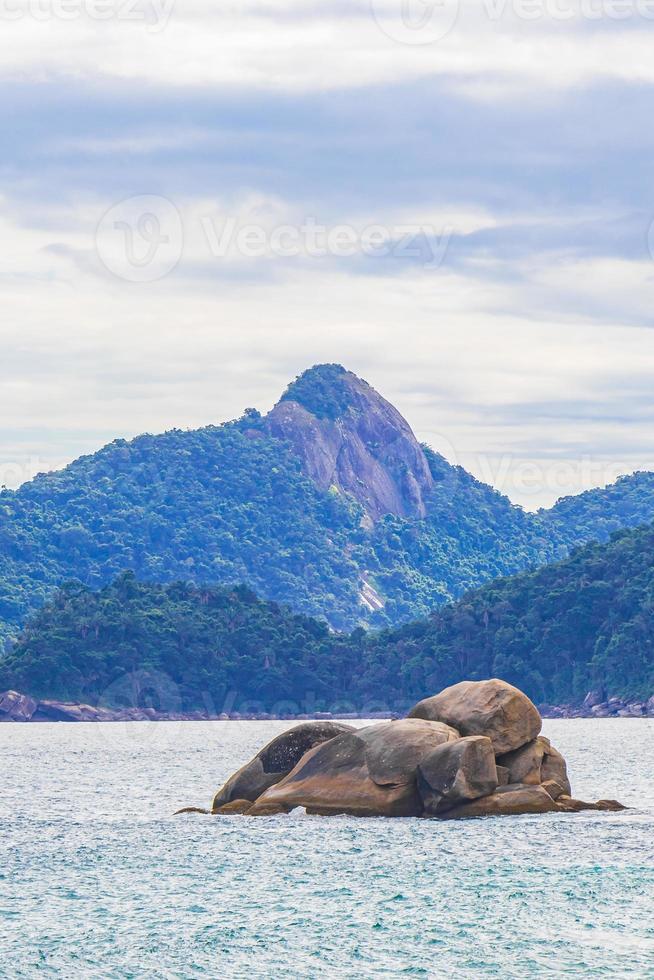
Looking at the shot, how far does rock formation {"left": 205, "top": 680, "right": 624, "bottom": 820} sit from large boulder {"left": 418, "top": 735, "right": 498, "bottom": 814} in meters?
0.03

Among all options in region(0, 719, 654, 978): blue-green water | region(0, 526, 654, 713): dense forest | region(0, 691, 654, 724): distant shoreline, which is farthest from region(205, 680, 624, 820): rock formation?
region(0, 526, 654, 713): dense forest

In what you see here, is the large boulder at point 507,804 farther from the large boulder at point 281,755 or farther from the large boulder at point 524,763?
the large boulder at point 281,755

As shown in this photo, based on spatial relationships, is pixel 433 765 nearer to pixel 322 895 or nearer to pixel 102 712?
pixel 322 895

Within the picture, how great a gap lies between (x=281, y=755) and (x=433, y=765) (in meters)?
7.25

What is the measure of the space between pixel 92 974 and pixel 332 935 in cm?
586

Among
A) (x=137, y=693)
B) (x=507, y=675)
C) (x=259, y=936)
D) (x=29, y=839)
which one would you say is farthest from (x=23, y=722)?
(x=259, y=936)

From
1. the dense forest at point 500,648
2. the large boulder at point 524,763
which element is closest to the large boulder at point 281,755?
the large boulder at point 524,763

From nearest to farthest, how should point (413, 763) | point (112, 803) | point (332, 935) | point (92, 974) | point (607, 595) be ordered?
point (92, 974), point (332, 935), point (413, 763), point (112, 803), point (607, 595)

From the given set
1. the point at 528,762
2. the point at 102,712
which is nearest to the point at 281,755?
the point at 528,762

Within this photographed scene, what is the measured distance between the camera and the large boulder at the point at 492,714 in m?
51.6

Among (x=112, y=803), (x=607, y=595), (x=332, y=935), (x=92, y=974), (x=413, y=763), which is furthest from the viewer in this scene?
(x=607, y=595)

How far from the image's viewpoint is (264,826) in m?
51.1

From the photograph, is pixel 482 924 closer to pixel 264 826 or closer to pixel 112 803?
pixel 264 826

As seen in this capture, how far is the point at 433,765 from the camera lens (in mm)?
49438
